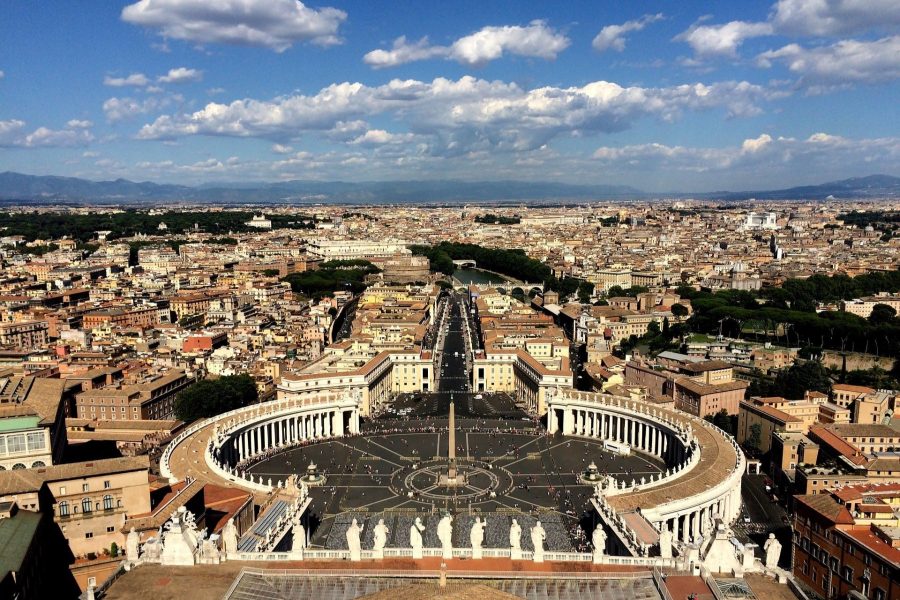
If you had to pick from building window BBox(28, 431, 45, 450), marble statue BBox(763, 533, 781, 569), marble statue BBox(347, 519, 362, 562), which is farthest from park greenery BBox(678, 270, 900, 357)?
building window BBox(28, 431, 45, 450)

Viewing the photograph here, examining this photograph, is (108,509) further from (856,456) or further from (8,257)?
(8,257)

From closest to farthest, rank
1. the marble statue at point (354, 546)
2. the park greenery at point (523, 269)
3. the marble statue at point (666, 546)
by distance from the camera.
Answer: the marble statue at point (354, 546) < the marble statue at point (666, 546) < the park greenery at point (523, 269)

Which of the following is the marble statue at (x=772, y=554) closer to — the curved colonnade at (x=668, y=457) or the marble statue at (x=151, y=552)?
the curved colonnade at (x=668, y=457)

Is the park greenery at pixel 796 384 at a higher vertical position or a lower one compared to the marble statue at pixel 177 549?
A: lower

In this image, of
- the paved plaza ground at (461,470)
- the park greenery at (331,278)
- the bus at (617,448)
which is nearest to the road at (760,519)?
the paved plaza ground at (461,470)

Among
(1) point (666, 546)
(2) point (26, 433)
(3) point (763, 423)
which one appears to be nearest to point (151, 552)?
(2) point (26, 433)

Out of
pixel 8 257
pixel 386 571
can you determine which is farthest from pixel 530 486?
pixel 8 257
